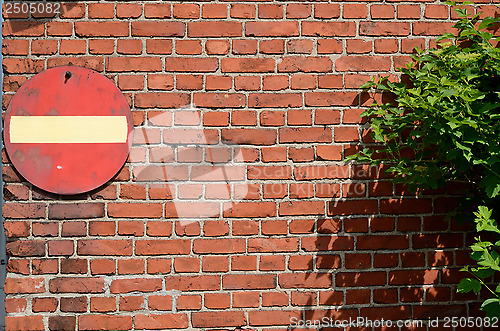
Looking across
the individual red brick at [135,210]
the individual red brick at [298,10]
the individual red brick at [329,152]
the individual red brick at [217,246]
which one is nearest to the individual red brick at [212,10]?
the individual red brick at [298,10]

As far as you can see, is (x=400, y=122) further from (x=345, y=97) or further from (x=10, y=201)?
(x=10, y=201)

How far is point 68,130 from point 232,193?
844mm

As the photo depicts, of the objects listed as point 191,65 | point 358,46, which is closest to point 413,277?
point 358,46

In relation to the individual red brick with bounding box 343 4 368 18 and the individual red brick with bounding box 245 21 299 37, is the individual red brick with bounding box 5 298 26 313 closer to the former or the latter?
the individual red brick with bounding box 245 21 299 37

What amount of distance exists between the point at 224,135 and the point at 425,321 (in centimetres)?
140

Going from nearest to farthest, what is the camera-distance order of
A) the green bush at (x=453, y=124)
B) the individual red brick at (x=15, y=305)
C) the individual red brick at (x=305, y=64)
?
the green bush at (x=453, y=124) < the individual red brick at (x=15, y=305) < the individual red brick at (x=305, y=64)

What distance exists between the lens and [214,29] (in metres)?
2.00

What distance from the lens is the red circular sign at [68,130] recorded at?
1930mm

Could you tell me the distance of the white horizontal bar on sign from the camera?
6.33 feet

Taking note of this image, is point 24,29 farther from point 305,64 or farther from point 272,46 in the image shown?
point 305,64

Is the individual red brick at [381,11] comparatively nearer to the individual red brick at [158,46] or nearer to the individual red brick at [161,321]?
the individual red brick at [158,46]

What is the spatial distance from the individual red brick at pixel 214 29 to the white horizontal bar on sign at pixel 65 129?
→ 0.55 meters

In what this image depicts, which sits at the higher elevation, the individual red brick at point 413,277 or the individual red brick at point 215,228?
the individual red brick at point 215,228

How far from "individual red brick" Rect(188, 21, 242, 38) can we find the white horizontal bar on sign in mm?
546
